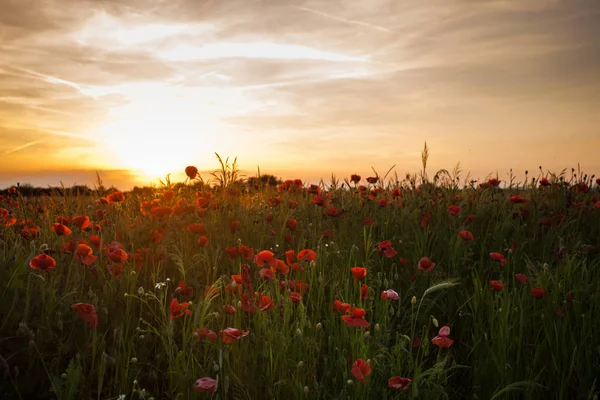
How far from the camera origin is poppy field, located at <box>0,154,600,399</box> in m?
2.60

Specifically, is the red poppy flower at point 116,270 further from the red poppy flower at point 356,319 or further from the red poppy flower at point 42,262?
the red poppy flower at point 356,319

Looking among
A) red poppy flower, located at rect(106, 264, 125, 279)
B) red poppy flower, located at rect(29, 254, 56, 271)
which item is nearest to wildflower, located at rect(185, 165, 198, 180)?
red poppy flower, located at rect(106, 264, 125, 279)

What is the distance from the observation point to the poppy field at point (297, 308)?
260 centimetres

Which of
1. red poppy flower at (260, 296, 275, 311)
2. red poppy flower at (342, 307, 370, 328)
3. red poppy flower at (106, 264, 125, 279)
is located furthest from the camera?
red poppy flower at (106, 264, 125, 279)

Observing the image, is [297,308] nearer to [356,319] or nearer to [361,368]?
[356,319]

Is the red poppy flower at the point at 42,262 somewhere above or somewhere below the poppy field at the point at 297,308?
above

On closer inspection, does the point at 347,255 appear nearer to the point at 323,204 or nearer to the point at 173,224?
the point at 323,204

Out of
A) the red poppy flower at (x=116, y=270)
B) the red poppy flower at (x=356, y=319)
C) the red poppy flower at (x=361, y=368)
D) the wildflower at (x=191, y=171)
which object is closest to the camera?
the red poppy flower at (x=361, y=368)

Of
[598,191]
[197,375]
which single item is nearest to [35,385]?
[197,375]

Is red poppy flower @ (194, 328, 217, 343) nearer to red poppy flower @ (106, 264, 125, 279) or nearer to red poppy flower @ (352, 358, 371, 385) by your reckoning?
red poppy flower @ (352, 358, 371, 385)

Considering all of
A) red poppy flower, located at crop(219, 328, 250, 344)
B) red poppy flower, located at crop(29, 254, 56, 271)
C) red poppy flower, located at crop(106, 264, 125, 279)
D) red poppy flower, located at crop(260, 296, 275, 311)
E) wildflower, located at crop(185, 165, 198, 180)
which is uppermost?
wildflower, located at crop(185, 165, 198, 180)

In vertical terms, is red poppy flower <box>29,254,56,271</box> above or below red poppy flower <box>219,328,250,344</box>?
above

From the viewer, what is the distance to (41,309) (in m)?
2.90

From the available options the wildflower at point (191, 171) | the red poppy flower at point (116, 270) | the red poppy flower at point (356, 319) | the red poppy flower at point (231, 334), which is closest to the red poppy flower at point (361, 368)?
the red poppy flower at point (356, 319)
